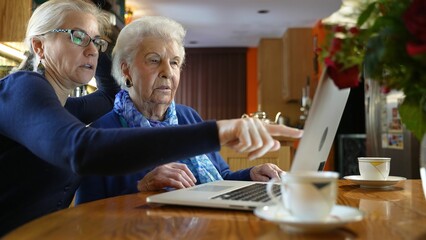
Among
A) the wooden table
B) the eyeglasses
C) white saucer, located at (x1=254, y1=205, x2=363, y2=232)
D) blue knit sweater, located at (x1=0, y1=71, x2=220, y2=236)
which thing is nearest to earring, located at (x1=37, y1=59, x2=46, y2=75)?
the eyeglasses

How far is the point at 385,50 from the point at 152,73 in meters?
1.07

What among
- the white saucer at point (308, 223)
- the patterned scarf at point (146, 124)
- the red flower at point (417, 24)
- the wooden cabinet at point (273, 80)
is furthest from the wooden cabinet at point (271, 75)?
the red flower at point (417, 24)

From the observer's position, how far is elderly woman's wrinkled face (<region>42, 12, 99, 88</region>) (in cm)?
128

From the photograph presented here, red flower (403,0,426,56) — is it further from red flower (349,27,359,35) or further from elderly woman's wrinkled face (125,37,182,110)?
elderly woman's wrinkled face (125,37,182,110)

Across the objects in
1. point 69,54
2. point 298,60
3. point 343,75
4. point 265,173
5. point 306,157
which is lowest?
point 265,173

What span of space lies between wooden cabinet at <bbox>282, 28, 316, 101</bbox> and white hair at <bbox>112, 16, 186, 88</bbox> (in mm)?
5007

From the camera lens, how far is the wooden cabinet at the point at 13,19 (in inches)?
89.4

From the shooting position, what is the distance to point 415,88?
65 centimetres

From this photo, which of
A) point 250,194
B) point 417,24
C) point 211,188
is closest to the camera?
point 417,24

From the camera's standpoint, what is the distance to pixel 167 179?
3.89 feet

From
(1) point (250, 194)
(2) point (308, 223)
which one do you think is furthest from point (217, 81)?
(2) point (308, 223)

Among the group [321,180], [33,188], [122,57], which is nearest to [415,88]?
[321,180]

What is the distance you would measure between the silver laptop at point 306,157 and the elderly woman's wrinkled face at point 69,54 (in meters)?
0.53

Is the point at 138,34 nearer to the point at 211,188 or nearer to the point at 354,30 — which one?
the point at 211,188
